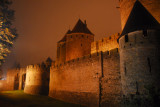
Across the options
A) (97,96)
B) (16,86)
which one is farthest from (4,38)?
(16,86)

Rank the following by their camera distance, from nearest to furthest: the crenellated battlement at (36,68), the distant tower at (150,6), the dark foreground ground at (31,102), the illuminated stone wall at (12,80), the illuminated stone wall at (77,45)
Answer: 1. the distant tower at (150,6)
2. the dark foreground ground at (31,102)
3. the crenellated battlement at (36,68)
4. the illuminated stone wall at (77,45)
5. the illuminated stone wall at (12,80)

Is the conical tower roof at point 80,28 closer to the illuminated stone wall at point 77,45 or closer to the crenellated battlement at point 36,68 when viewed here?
the illuminated stone wall at point 77,45

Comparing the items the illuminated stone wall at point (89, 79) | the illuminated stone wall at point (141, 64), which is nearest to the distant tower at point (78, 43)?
the illuminated stone wall at point (89, 79)

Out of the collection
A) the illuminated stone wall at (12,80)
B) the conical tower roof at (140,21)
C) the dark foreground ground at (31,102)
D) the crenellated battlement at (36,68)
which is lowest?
the dark foreground ground at (31,102)

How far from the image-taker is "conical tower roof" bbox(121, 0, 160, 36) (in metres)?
8.80

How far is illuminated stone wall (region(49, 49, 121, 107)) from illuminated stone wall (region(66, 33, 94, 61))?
6.12 meters

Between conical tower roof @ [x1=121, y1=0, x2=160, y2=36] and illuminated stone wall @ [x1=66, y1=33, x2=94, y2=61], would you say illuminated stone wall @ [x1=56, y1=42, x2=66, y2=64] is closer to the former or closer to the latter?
illuminated stone wall @ [x1=66, y1=33, x2=94, y2=61]

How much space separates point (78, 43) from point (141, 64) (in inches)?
696

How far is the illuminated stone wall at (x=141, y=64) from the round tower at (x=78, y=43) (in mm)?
16392

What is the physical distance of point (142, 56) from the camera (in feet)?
27.9

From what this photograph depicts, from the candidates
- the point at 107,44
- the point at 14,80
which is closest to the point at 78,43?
the point at 107,44

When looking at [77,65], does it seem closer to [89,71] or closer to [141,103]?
[89,71]

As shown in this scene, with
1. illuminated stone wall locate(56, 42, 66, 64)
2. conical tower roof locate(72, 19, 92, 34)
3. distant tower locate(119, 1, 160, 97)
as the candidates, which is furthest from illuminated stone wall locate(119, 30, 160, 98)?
illuminated stone wall locate(56, 42, 66, 64)

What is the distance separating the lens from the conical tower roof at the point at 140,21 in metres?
8.80
